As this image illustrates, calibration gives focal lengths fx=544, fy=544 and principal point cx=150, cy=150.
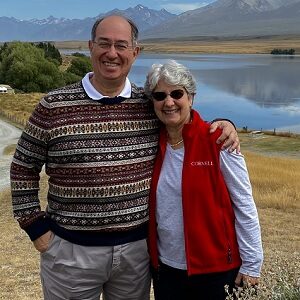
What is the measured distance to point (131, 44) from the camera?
8.52ft

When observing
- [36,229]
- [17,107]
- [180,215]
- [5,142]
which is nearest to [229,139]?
[180,215]

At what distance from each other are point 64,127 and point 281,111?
4253 centimetres

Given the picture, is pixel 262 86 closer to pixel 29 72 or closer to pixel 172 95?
pixel 29 72

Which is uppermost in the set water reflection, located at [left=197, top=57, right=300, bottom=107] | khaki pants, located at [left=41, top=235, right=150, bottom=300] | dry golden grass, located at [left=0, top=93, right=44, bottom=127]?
khaki pants, located at [left=41, top=235, right=150, bottom=300]

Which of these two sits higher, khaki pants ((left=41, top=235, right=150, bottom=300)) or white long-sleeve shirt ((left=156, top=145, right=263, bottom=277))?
white long-sleeve shirt ((left=156, top=145, right=263, bottom=277))


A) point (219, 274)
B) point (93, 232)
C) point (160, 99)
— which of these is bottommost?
point (219, 274)

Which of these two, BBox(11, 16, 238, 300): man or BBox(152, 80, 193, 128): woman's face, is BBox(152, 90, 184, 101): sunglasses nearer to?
BBox(152, 80, 193, 128): woman's face

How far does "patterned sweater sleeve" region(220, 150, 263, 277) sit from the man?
0.18 meters

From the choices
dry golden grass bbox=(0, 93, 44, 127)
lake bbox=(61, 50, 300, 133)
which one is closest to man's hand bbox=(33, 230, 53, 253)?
lake bbox=(61, 50, 300, 133)

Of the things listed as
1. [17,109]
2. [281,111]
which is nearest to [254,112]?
[281,111]

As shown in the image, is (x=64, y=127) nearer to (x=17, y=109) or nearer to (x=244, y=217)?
(x=244, y=217)

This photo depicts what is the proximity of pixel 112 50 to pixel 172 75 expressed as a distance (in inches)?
11.9

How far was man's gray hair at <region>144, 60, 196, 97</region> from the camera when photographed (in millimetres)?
2535

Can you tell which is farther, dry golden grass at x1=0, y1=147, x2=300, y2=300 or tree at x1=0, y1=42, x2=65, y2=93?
tree at x1=0, y1=42, x2=65, y2=93
